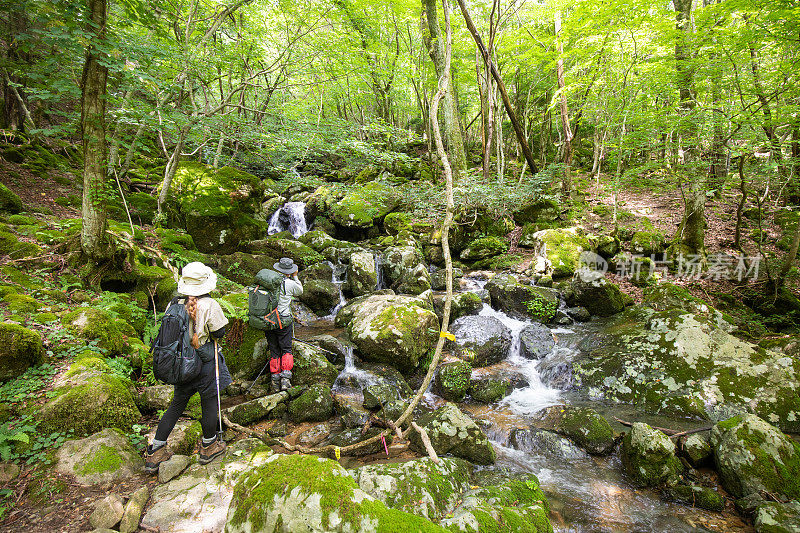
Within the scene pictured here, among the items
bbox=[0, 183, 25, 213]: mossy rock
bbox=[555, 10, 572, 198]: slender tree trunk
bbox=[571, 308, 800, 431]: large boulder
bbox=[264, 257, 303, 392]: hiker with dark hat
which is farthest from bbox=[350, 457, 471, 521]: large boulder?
bbox=[555, 10, 572, 198]: slender tree trunk

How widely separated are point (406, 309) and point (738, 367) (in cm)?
612

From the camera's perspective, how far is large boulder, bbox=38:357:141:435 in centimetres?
330

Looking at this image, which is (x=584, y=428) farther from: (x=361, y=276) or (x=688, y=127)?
(x=688, y=127)

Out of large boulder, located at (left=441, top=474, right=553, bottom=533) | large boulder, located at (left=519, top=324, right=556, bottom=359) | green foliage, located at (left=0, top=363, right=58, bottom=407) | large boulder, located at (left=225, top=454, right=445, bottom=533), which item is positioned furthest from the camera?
large boulder, located at (left=519, top=324, right=556, bottom=359)

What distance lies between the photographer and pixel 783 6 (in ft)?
19.3

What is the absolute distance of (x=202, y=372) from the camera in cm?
361

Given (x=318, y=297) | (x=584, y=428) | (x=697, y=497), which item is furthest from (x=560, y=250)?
(x=318, y=297)

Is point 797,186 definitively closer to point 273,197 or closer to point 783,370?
point 783,370

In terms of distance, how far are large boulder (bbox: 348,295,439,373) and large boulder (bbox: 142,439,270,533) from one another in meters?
3.30

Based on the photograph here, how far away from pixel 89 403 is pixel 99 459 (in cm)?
67

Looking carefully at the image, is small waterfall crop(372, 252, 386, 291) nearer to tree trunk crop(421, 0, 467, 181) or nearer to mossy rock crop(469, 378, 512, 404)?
tree trunk crop(421, 0, 467, 181)

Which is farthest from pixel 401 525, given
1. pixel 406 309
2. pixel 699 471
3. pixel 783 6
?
pixel 783 6

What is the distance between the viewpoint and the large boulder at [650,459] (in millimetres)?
4113

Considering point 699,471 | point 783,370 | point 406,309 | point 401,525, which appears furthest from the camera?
point 406,309
